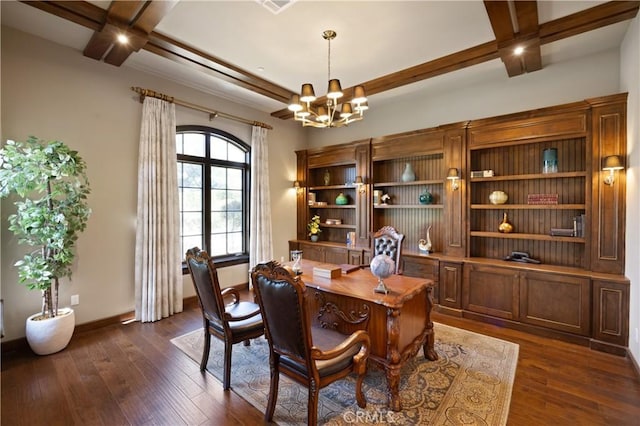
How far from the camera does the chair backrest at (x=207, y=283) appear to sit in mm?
2281

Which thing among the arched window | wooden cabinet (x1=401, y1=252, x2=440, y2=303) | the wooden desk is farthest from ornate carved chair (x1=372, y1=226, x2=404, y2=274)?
the arched window

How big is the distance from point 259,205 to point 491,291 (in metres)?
3.78

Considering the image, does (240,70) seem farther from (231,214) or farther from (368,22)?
(231,214)

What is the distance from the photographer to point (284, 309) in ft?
5.82

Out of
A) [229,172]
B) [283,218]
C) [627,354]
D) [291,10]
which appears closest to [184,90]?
[229,172]

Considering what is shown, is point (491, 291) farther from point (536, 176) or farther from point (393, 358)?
point (393, 358)

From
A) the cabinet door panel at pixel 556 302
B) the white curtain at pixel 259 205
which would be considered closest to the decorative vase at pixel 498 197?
the cabinet door panel at pixel 556 302

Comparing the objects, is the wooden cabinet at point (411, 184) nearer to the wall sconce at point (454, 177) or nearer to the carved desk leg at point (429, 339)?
the wall sconce at point (454, 177)

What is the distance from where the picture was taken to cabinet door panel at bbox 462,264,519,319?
3574mm

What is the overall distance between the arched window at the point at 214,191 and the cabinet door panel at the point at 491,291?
11.9 feet

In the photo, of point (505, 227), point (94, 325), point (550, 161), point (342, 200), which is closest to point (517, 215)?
point (505, 227)

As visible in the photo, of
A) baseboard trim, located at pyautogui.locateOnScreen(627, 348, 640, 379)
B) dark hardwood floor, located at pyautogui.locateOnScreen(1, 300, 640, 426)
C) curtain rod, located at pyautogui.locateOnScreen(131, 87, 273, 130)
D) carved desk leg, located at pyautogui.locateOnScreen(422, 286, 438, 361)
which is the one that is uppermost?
curtain rod, located at pyautogui.locateOnScreen(131, 87, 273, 130)

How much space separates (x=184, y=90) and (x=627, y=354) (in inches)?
244

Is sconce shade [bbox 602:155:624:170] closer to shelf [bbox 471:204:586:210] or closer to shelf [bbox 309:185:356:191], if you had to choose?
shelf [bbox 471:204:586:210]
